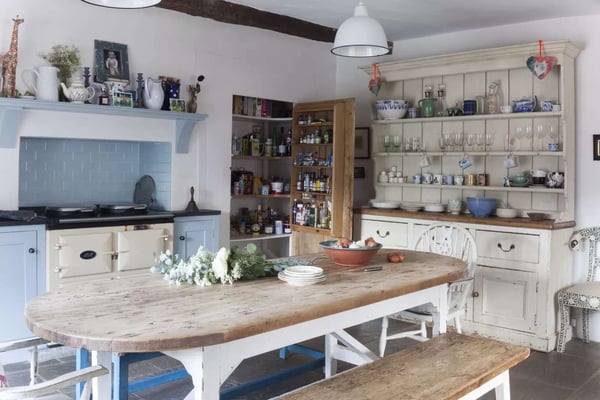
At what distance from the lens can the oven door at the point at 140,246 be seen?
14.2ft

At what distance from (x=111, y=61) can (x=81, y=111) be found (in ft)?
1.74

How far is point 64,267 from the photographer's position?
4023 millimetres

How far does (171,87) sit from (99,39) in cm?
67

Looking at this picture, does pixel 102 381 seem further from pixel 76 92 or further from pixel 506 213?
pixel 506 213

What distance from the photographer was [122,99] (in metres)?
4.46

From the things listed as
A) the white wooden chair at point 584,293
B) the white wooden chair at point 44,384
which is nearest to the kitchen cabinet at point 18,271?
the white wooden chair at point 44,384

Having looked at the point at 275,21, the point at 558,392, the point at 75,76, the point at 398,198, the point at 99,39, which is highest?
the point at 275,21

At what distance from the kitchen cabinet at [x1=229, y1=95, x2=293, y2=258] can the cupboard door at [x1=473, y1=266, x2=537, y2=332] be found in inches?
80.8

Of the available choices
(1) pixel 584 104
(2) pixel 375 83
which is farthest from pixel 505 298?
(2) pixel 375 83

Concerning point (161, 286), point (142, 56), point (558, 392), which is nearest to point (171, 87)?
point (142, 56)

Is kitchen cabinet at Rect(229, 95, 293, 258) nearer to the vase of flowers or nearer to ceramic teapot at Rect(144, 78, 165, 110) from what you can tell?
ceramic teapot at Rect(144, 78, 165, 110)

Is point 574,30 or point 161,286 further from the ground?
point 574,30

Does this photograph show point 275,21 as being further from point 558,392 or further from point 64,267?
point 558,392

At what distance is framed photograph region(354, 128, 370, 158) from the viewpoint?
626 centimetres
